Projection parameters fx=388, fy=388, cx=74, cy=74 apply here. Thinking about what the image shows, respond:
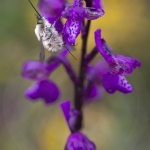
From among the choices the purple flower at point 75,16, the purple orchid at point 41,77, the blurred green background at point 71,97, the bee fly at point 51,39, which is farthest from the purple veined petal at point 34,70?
the blurred green background at point 71,97

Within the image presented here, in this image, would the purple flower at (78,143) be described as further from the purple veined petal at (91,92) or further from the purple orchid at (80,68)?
the purple veined petal at (91,92)

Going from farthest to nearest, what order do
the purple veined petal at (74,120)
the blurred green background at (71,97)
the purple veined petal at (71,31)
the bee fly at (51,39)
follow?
the blurred green background at (71,97) → the purple veined petal at (74,120) → the bee fly at (51,39) → the purple veined petal at (71,31)

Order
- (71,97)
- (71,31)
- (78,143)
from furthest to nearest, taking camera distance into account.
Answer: (71,97) → (78,143) → (71,31)

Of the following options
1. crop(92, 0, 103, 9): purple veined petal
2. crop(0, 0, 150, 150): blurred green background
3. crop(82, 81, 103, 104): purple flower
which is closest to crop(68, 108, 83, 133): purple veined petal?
crop(82, 81, 103, 104): purple flower

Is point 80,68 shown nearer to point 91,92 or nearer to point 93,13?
point 91,92

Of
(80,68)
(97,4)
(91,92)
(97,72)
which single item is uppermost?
(97,4)

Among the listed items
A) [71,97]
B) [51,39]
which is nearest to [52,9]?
[51,39]

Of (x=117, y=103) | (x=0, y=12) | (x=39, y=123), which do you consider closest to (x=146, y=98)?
(x=117, y=103)
